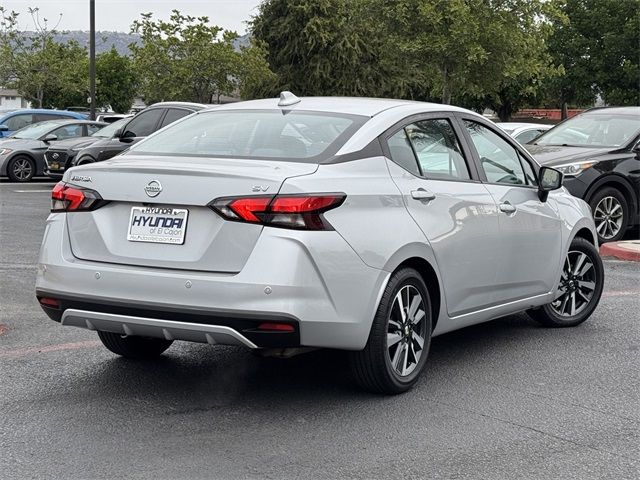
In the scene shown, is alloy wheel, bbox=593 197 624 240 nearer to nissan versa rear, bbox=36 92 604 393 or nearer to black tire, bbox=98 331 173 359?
nissan versa rear, bbox=36 92 604 393

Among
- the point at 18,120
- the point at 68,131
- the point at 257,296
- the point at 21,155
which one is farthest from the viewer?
the point at 18,120

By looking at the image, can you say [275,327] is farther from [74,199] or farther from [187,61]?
[187,61]

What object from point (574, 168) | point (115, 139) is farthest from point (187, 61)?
point (574, 168)

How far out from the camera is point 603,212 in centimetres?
1326

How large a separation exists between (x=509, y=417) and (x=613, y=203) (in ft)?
27.4

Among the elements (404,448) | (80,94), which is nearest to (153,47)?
(80,94)

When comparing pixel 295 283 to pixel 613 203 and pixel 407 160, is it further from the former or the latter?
pixel 613 203

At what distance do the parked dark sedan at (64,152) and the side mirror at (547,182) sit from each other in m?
15.9

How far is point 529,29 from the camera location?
32.0m

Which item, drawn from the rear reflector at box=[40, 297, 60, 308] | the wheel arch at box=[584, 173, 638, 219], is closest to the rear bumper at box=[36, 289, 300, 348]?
the rear reflector at box=[40, 297, 60, 308]

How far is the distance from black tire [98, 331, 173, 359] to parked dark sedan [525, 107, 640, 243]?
7.49m

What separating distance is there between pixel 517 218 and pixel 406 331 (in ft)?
5.07

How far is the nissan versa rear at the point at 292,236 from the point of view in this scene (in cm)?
520

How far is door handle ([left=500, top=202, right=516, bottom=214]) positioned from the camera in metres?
6.86
